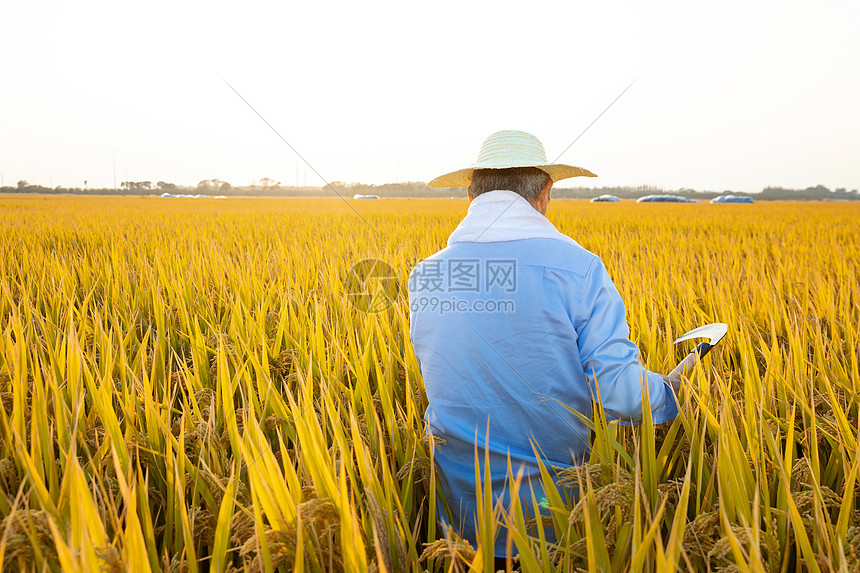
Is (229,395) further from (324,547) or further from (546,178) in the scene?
(546,178)

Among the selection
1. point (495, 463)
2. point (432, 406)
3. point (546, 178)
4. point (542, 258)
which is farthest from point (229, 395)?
point (546, 178)

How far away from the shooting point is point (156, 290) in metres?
2.73

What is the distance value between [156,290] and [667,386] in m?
2.65

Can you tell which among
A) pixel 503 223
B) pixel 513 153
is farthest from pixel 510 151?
pixel 503 223

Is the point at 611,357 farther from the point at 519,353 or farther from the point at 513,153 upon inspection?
Answer: the point at 513,153

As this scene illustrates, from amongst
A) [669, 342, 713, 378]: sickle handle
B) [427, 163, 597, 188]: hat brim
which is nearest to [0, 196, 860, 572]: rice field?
[669, 342, 713, 378]: sickle handle

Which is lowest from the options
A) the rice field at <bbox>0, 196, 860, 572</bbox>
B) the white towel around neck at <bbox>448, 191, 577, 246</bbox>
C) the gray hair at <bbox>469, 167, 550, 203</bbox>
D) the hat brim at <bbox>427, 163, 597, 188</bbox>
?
the rice field at <bbox>0, 196, 860, 572</bbox>

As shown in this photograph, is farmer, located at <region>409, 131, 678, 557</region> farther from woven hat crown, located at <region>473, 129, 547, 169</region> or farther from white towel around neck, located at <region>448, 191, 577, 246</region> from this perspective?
woven hat crown, located at <region>473, 129, 547, 169</region>

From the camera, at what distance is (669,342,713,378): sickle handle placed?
1.29 m

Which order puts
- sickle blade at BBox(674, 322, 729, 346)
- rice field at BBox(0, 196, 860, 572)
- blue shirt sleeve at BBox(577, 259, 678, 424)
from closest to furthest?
rice field at BBox(0, 196, 860, 572) < blue shirt sleeve at BBox(577, 259, 678, 424) < sickle blade at BBox(674, 322, 729, 346)

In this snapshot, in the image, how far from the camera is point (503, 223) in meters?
1.25

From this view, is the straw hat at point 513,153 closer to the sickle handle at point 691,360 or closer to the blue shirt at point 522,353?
the blue shirt at point 522,353

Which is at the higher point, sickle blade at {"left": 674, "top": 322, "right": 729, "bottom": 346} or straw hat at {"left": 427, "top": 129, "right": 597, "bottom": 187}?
straw hat at {"left": 427, "top": 129, "right": 597, "bottom": 187}

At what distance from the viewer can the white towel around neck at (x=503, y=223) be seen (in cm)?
122
